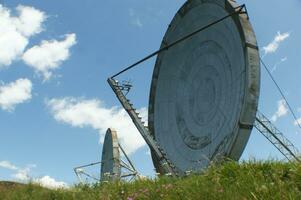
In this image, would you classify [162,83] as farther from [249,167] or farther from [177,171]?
[249,167]

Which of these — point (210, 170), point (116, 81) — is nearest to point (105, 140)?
point (116, 81)

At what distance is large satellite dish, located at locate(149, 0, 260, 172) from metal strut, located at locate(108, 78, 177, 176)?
37cm

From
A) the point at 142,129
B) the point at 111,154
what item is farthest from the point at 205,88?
the point at 111,154

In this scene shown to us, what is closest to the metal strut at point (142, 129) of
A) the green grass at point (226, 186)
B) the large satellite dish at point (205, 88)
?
the large satellite dish at point (205, 88)

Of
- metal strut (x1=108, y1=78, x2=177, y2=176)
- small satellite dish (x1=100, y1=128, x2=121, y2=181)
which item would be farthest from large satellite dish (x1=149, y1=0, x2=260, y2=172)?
small satellite dish (x1=100, y1=128, x2=121, y2=181)

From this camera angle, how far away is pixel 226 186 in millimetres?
9875

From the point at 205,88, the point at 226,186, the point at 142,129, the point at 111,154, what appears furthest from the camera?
the point at 111,154

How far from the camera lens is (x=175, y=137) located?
28.6 m

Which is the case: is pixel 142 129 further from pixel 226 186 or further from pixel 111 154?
pixel 226 186

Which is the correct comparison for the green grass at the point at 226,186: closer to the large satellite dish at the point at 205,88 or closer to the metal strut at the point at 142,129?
the large satellite dish at the point at 205,88

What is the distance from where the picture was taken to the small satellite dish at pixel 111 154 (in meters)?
36.1

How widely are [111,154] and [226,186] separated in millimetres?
27898

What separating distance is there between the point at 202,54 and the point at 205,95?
214 cm

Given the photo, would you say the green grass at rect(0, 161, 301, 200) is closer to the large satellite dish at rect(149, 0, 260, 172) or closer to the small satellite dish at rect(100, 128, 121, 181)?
the large satellite dish at rect(149, 0, 260, 172)
